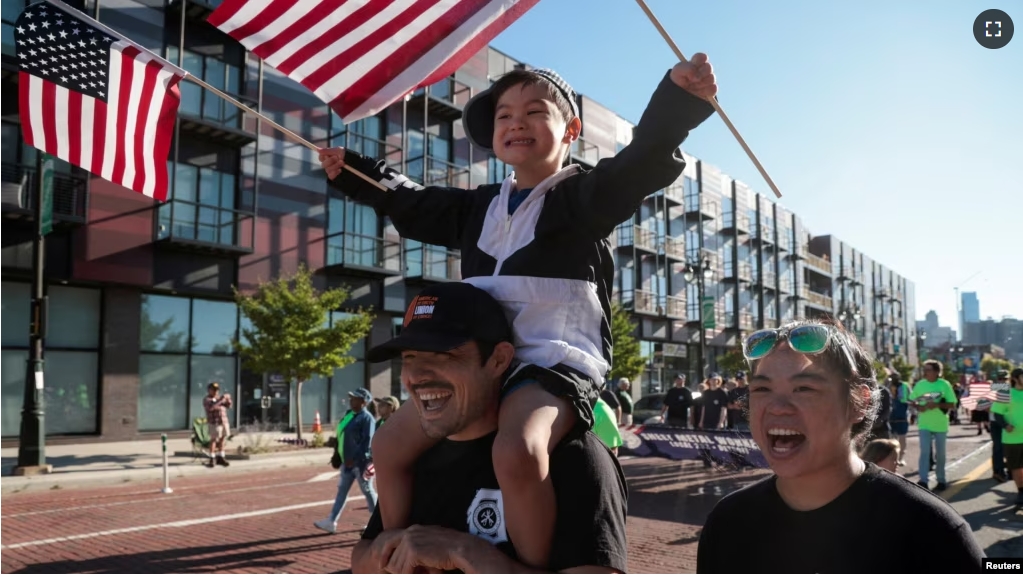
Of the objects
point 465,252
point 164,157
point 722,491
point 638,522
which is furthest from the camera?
point 722,491

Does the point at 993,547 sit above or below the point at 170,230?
below

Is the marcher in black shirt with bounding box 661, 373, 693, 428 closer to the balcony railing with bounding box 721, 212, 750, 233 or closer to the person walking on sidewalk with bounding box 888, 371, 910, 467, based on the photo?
the person walking on sidewalk with bounding box 888, 371, 910, 467

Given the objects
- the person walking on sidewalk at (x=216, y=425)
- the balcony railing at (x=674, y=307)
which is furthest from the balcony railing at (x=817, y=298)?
the person walking on sidewalk at (x=216, y=425)

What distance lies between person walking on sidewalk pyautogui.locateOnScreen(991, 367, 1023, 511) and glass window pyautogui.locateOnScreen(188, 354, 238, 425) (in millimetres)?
18422

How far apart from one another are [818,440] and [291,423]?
903 inches

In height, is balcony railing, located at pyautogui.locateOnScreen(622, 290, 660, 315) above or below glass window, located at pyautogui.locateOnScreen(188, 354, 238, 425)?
above

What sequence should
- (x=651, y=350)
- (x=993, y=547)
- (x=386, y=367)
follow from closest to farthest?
(x=993, y=547), (x=386, y=367), (x=651, y=350)

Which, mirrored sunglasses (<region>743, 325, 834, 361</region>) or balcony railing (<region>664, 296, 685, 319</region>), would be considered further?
balcony railing (<region>664, 296, 685, 319</region>)

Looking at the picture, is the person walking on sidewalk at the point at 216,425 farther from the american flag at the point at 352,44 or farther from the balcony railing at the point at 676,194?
the balcony railing at the point at 676,194

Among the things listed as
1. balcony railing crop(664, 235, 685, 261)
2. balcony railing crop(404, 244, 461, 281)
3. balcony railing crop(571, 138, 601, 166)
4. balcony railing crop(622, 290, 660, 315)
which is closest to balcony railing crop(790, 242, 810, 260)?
balcony railing crop(664, 235, 685, 261)

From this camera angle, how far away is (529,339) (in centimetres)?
193

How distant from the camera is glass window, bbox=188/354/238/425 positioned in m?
21.2

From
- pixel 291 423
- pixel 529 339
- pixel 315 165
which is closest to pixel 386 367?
pixel 291 423

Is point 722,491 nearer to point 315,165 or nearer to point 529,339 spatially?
point 529,339
